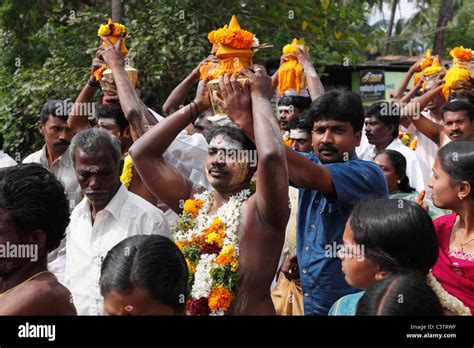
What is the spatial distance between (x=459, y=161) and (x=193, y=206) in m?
1.34

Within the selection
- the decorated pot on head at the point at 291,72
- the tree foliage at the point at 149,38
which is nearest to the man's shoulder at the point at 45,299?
the decorated pot on head at the point at 291,72

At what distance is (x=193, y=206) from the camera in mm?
3605

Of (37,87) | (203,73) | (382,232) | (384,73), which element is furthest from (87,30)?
(384,73)

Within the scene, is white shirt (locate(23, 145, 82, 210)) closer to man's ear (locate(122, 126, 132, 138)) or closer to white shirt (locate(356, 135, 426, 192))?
man's ear (locate(122, 126, 132, 138))

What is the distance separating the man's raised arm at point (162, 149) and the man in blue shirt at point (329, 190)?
2.09 feet

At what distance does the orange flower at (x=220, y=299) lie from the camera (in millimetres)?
3240

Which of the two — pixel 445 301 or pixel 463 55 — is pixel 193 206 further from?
pixel 463 55

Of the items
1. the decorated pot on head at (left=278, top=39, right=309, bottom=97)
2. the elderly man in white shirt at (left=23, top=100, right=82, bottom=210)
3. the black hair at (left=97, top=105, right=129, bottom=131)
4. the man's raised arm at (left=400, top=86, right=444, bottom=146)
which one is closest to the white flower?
the black hair at (left=97, top=105, right=129, bottom=131)

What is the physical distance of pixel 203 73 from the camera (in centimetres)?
370

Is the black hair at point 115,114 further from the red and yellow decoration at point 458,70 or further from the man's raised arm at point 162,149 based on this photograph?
the red and yellow decoration at point 458,70

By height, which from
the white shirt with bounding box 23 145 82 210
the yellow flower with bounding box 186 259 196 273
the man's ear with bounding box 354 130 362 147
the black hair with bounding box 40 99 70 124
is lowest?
the white shirt with bounding box 23 145 82 210

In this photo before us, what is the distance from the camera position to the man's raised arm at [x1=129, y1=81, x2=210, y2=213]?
3.68 m
